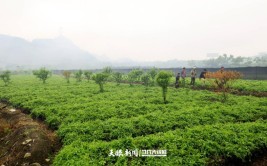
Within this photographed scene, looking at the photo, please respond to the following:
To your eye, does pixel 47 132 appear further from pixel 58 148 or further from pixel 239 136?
pixel 239 136

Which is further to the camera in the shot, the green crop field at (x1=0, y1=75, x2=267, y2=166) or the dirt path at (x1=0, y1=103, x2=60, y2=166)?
→ the dirt path at (x1=0, y1=103, x2=60, y2=166)

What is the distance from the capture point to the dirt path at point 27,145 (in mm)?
8375

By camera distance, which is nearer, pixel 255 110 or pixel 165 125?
pixel 165 125

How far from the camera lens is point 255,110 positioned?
41.6ft

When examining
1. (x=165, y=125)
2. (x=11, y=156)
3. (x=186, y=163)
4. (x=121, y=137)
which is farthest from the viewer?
(x=165, y=125)

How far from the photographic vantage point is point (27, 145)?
29.9ft

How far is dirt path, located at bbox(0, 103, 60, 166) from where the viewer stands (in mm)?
8375

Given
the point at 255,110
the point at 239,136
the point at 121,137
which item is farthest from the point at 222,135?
the point at 255,110

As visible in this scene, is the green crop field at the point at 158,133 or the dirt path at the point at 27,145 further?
the dirt path at the point at 27,145

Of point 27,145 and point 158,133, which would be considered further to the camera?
point 158,133

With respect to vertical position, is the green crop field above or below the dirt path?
above

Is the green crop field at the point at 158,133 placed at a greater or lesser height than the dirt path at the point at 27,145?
greater

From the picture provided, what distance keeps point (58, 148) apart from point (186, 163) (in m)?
5.56

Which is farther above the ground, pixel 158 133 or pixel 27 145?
pixel 158 133
